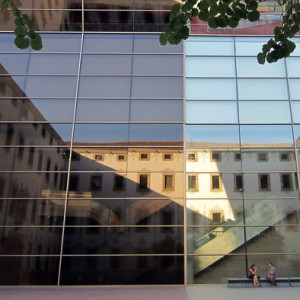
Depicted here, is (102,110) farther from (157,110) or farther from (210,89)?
(210,89)

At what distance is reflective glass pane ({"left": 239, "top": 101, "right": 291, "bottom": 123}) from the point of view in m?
18.8

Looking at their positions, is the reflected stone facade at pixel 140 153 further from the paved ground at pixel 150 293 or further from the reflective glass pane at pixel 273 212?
the paved ground at pixel 150 293

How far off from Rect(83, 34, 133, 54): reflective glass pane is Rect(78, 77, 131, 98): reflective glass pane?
1.88 meters

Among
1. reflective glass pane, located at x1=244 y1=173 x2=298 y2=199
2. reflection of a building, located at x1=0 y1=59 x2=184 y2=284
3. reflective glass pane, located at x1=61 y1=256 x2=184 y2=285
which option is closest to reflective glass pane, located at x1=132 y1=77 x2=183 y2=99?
reflection of a building, located at x1=0 y1=59 x2=184 y2=284

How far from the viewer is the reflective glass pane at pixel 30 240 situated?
1652cm

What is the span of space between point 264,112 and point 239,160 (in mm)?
3154

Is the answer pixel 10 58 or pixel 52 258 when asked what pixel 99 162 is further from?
pixel 10 58

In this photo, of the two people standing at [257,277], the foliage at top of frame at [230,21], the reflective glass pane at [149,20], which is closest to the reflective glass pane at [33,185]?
the two people standing at [257,277]

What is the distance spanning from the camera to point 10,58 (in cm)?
1997

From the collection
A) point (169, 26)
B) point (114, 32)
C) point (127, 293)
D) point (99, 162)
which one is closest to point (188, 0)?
point (169, 26)

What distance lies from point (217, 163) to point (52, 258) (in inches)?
373

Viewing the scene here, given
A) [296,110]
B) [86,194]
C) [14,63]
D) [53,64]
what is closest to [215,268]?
[86,194]

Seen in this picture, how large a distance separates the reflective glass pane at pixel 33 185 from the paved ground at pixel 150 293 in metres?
4.22

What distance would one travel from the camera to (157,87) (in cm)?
1942
